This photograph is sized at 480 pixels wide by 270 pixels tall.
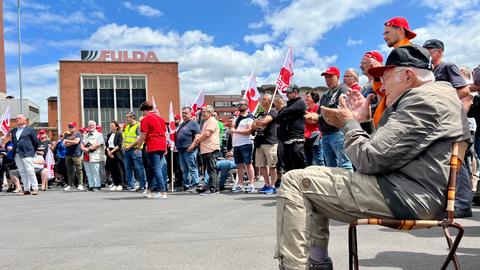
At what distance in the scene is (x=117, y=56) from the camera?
66.8 metres

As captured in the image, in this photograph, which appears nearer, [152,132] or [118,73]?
[152,132]

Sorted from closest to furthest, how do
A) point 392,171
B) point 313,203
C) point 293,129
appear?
point 392,171
point 313,203
point 293,129

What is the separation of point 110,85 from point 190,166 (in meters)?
56.9

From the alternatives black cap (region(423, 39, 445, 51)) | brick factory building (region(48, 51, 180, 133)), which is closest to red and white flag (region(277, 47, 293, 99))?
black cap (region(423, 39, 445, 51))

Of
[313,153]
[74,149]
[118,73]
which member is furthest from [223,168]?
[118,73]

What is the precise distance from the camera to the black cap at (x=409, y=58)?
258 cm

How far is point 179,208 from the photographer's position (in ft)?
25.3

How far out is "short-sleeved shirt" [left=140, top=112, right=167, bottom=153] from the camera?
9477 mm

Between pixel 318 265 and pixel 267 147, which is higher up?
pixel 267 147

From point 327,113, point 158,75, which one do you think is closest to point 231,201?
point 327,113

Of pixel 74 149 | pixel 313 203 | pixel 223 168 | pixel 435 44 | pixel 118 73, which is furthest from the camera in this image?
pixel 118 73

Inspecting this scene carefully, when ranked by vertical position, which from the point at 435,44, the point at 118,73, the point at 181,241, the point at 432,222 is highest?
the point at 118,73

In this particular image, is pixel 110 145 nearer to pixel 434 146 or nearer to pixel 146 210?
pixel 146 210

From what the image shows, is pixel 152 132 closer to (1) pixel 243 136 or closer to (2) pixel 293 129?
(1) pixel 243 136
